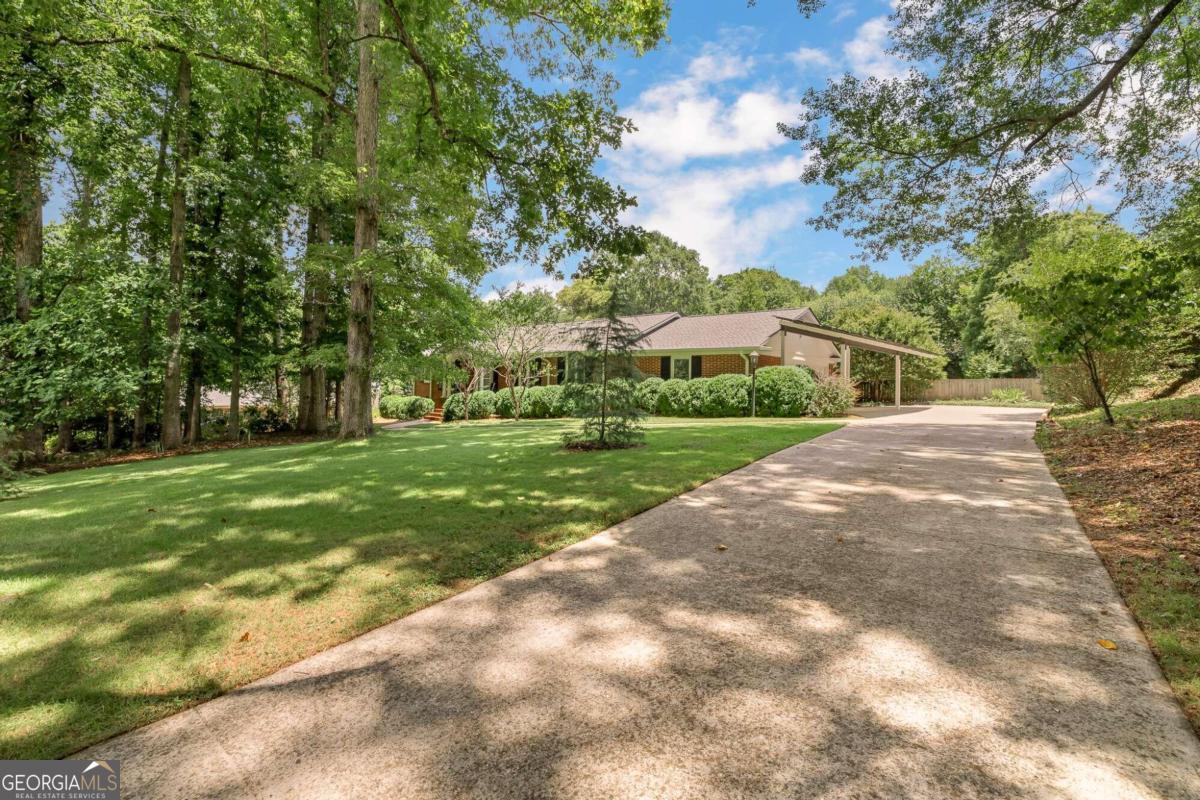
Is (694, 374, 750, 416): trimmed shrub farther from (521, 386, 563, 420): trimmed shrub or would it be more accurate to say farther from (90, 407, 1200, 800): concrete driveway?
(90, 407, 1200, 800): concrete driveway

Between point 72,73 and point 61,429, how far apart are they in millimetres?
8368

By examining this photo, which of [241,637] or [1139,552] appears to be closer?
[241,637]

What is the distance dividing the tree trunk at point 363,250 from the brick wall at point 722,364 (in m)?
14.7

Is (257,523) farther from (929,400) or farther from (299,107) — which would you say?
(929,400)

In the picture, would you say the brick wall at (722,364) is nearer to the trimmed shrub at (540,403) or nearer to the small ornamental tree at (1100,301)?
the trimmed shrub at (540,403)

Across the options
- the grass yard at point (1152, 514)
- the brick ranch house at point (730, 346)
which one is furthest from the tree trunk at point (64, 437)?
the grass yard at point (1152, 514)

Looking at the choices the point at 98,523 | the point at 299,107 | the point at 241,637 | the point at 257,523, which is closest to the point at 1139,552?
the point at 241,637

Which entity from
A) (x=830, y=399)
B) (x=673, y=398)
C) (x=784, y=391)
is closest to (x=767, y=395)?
(x=784, y=391)

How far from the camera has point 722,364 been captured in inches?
854

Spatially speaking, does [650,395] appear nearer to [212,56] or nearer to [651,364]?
[651,364]

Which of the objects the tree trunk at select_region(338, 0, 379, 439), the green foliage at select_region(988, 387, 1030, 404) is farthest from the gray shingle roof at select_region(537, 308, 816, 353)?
the green foliage at select_region(988, 387, 1030, 404)

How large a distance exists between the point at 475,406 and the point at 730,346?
12.1 metres

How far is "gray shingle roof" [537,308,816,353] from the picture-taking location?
21312 mm

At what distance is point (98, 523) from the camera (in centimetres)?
439
